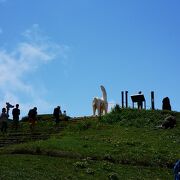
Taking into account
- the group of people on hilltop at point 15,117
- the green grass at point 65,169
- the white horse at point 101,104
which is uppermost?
the white horse at point 101,104

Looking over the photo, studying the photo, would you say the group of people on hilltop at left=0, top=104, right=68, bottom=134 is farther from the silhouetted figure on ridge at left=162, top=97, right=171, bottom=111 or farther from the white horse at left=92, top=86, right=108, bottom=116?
the silhouetted figure on ridge at left=162, top=97, right=171, bottom=111

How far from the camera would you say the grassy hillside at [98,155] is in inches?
1022

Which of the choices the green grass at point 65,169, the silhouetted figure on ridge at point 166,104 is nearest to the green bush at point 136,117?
the silhouetted figure on ridge at point 166,104

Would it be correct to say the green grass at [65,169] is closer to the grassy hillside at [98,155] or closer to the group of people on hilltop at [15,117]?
the grassy hillside at [98,155]

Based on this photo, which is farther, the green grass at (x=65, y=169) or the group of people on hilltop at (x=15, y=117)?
the group of people on hilltop at (x=15, y=117)

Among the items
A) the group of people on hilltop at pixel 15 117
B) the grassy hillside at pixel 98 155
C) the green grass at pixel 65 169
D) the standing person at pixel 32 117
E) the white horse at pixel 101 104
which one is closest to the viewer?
the green grass at pixel 65 169

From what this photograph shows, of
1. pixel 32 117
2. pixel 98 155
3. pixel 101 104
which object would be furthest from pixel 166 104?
pixel 98 155

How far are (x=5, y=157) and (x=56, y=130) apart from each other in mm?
14483

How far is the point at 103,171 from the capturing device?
2705 centimetres

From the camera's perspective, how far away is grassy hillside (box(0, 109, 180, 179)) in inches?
1022

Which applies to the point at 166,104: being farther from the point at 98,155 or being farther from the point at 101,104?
the point at 98,155

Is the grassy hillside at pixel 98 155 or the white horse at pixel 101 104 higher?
the white horse at pixel 101 104

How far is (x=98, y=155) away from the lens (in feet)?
100

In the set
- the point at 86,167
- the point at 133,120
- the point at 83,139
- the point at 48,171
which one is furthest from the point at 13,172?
the point at 133,120
